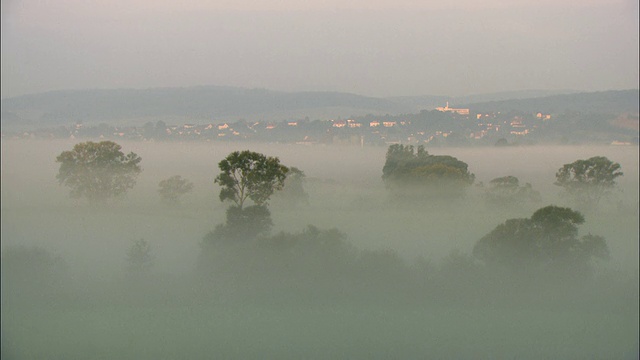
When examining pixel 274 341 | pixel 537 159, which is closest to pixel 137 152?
pixel 274 341

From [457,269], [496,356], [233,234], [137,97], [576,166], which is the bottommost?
[496,356]

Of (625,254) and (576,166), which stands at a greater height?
(576,166)

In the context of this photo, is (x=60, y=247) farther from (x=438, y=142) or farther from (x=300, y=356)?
(x=438, y=142)

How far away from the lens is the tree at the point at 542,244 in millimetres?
3818

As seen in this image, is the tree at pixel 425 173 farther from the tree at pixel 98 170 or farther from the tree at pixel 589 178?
the tree at pixel 98 170

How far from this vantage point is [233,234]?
12.8 feet

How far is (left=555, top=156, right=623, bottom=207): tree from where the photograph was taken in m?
3.90

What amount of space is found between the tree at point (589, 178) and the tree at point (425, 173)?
0.66 m

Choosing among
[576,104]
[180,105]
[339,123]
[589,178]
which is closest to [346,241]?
[339,123]

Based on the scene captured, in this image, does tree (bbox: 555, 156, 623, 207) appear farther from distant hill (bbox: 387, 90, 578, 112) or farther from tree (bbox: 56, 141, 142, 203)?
tree (bbox: 56, 141, 142, 203)

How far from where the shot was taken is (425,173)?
3.96 m

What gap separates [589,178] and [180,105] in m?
3.05

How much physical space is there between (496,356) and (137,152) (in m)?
2.91

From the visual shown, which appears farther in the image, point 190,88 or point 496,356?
point 190,88
